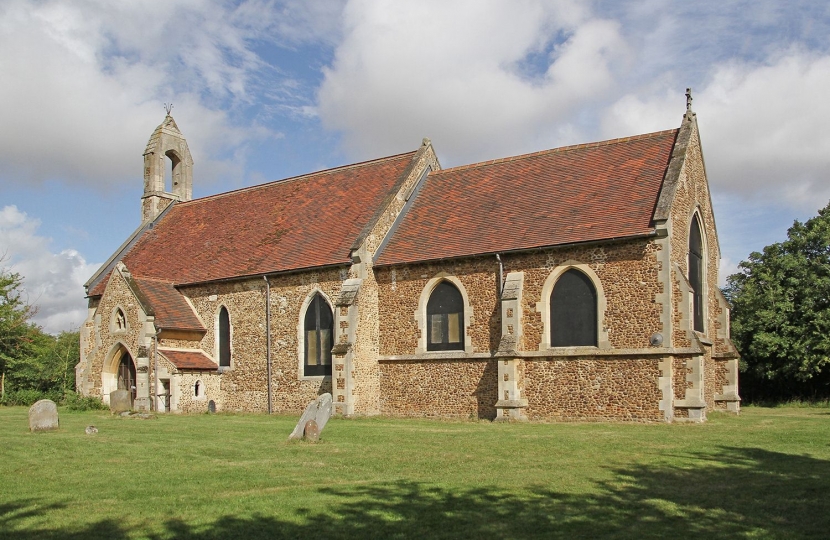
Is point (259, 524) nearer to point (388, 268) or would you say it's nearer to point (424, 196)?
point (388, 268)

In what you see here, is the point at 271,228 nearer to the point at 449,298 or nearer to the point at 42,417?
the point at 449,298

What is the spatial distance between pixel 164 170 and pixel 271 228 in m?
10.1

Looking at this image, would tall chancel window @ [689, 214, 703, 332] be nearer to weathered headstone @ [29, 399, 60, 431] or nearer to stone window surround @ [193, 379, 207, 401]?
stone window surround @ [193, 379, 207, 401]

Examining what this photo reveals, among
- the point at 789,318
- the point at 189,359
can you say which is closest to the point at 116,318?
the point at 189,359

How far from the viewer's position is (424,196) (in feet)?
94.7

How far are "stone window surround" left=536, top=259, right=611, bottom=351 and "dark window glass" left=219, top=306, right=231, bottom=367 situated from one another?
12337 mm

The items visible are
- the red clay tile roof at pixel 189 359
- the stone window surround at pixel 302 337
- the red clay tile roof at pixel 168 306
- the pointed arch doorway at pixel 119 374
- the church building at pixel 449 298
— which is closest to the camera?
the church building at pixel 449 298

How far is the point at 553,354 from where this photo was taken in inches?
885

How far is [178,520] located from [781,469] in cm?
914

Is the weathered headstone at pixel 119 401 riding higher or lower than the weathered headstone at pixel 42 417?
lower

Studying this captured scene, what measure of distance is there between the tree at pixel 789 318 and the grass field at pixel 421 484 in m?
12.6

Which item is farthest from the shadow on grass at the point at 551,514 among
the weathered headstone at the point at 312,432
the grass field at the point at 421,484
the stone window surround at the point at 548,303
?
the stone window surround at the point at 548,303

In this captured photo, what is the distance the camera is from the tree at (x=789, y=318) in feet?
96.8

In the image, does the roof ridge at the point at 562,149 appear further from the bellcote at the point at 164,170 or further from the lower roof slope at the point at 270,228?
the bellcote at the point at 164,170
